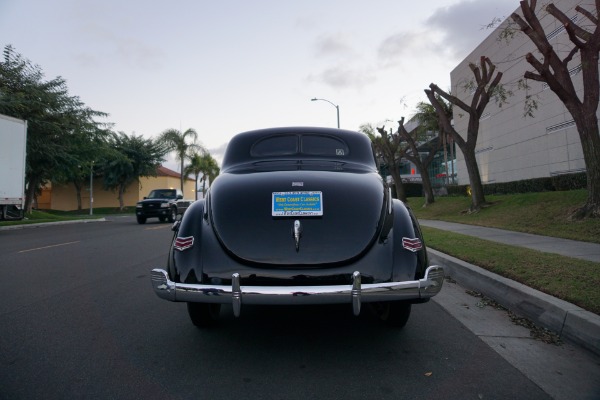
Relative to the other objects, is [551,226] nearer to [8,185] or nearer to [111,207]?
[8,185]

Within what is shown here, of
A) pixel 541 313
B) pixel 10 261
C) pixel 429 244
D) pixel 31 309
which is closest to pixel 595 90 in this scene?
pixel 429 244

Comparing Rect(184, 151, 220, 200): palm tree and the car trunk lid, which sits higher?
Rect(184, 151, 220, 200): palm tree

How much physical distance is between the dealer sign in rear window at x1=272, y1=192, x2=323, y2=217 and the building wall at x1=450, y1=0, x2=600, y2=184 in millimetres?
16702

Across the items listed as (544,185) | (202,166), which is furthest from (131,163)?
(544,185)

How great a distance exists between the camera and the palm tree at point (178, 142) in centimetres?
4506

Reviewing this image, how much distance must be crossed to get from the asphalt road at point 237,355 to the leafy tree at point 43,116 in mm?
20266

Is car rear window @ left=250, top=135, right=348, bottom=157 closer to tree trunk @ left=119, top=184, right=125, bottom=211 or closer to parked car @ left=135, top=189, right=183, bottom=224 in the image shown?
parked car @ left=135, top=189, right=183, bottom=224

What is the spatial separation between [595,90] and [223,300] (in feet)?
37.8

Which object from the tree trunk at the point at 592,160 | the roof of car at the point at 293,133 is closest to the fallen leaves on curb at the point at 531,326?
the roof of car at the point at 293,133

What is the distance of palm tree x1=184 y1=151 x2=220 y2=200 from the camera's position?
4798 centimetres

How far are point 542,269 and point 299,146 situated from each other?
350 cm

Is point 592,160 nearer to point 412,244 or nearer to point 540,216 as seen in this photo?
Answer: point 540,216

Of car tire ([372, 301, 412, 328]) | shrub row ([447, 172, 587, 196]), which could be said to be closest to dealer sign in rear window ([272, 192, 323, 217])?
car tire ([372, 301, 412, 328])

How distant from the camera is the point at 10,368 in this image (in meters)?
2.91
